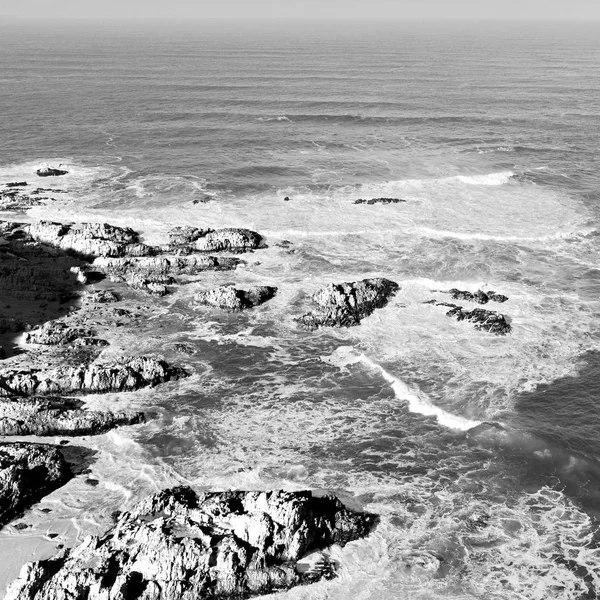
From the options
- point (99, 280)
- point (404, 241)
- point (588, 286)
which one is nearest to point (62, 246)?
point (99, 280)

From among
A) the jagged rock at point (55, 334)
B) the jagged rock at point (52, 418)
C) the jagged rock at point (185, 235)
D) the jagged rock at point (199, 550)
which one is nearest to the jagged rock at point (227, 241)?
the jagged rock at point (185, 235)

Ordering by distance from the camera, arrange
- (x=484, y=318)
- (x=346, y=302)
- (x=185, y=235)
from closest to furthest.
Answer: (x=484, y=318), (x=346, y=302), (x=185, y=235)

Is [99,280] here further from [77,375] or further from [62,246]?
[77,375]

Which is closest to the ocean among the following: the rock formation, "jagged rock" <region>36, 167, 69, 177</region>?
the rock formation

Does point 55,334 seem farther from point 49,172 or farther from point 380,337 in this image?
point 49,172

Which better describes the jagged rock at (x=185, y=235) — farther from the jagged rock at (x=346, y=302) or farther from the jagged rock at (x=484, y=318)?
the jagged rock at (x=484, y=318)

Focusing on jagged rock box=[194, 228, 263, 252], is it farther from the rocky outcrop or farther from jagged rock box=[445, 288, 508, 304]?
jagged rock box=[445, 288, 508, 304]

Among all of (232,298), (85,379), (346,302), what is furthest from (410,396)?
(85,379)
